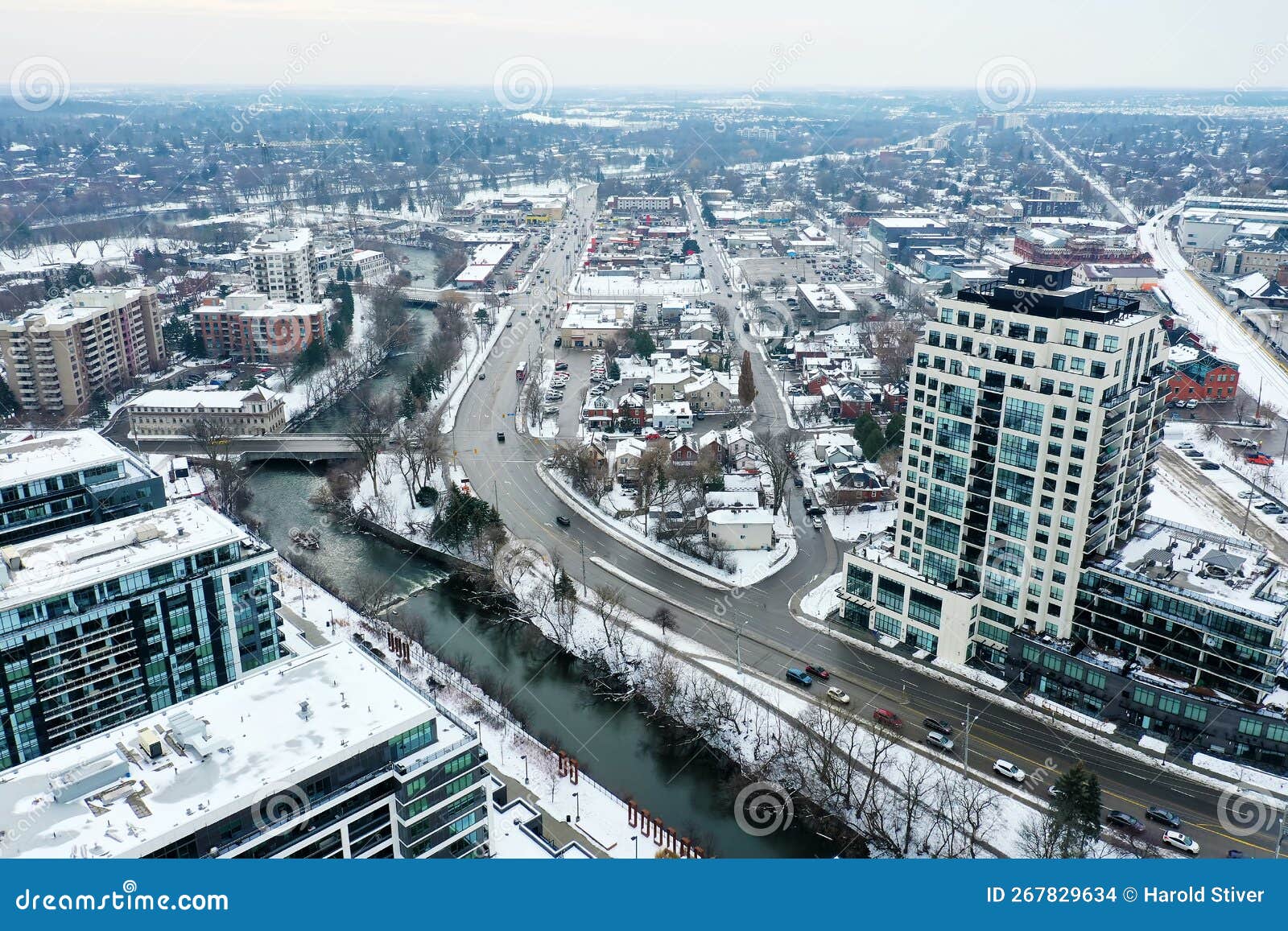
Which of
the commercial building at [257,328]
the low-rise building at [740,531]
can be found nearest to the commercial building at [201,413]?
the commercial building at [257,328]

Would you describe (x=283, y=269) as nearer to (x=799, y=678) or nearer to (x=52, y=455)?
(x=52, y=455)

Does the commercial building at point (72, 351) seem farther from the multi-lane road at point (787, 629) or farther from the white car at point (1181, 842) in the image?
the white car at point (1181, 842)

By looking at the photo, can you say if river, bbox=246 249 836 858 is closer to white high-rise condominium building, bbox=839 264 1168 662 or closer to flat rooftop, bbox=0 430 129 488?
white high-rise condominium building, bbox=839 264 1168 662

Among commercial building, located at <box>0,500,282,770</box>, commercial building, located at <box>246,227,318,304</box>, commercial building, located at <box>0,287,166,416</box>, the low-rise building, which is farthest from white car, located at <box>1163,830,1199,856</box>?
commercial building, located at <box>246,227,318,304</box>

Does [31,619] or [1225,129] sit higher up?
[1225,129]

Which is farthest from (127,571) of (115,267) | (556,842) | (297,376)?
(115,267)

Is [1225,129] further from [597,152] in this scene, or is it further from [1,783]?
[1,783]
